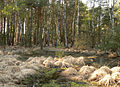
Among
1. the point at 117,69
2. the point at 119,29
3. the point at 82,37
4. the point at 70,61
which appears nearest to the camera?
the point at 117,69

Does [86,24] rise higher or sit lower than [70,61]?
higher

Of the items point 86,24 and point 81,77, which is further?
point 86,24

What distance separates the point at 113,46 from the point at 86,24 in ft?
72.4

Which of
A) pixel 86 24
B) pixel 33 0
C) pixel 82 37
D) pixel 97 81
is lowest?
pixel 97 81

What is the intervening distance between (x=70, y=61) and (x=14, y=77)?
4323 millimetres

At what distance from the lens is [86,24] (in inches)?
1344

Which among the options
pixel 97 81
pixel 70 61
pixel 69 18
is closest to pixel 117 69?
pixel 97 81

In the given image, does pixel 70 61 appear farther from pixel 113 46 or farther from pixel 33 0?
pixel 33 0

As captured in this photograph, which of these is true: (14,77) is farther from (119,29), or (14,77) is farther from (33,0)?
(33,0)

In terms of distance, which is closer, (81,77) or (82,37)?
(81,77)

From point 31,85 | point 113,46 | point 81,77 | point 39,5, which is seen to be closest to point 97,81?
point 81,77

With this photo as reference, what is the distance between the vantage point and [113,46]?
12.6 m

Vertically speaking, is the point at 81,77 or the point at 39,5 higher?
the point at 39,5

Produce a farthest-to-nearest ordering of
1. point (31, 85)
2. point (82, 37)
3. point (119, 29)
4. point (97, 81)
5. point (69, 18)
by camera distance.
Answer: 1. point (69, 18)
2. point (82, 37)
3. point (119, 29)
4. point (97, 81)
5. point (31, 85)
